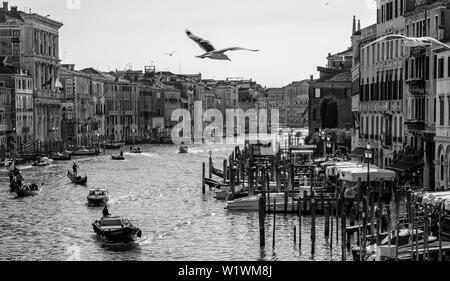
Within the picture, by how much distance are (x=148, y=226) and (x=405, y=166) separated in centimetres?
495

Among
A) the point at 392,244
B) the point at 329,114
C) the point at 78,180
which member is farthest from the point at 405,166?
the point at 329,114

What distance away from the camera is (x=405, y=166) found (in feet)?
72.5

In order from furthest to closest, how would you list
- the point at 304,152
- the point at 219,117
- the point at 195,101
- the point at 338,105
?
1. the point at 219,117
2. the point at 195,101
3. the point at 338,105
4. the point at 304,152

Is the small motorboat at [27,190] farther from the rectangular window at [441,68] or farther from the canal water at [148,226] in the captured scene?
the rectangular window at [441,68]

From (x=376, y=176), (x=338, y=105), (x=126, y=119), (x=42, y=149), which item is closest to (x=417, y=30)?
(x=376, y=176)

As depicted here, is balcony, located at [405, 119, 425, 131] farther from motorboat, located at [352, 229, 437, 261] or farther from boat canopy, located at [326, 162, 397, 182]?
motorboat, located at [352, 229, 437, 261]

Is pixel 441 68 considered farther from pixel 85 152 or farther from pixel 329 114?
pixel 85 152

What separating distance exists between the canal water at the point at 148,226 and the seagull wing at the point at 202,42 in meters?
4.38

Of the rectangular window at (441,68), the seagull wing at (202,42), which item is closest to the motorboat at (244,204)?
the rectangular window at (441,68)

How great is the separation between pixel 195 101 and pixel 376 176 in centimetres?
7547

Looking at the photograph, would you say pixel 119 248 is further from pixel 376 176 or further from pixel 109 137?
pixel 109 137

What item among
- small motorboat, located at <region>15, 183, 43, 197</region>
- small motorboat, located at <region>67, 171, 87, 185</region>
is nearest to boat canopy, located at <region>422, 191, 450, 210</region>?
small motorboat, located at <region>15, 183, 43, 197</region>

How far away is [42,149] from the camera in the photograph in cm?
5262

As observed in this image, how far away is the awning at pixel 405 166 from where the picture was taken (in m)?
21.6
